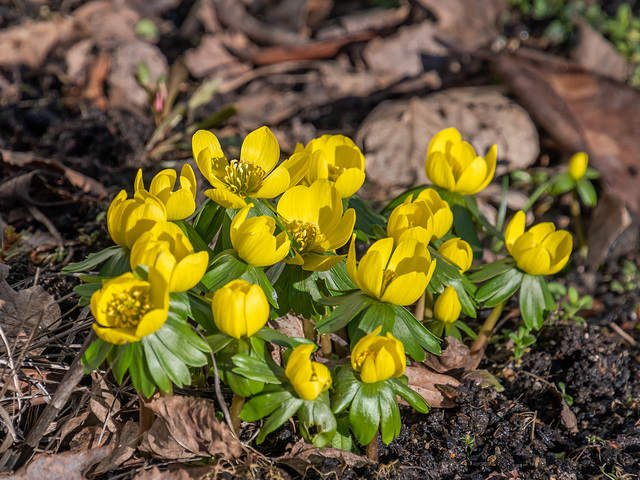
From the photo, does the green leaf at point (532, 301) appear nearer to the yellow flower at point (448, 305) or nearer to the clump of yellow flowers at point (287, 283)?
the clump of yellow flowers at point (287, 283)

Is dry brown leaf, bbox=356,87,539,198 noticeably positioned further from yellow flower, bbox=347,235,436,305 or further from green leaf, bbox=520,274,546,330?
yellow flower, bbox=347,235,436,305

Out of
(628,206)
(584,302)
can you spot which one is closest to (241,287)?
(584,302)

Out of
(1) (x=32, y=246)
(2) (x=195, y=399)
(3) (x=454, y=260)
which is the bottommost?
(1) (x=32, y=246)

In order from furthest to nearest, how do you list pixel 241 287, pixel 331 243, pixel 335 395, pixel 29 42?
pixel 29 42, pixel 331 243, pixel 335 395, pixel 241 287

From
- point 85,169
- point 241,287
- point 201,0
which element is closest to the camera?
point 241,287

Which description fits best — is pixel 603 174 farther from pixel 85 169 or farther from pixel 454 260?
pixel 85 169

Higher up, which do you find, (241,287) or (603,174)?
(241,287)

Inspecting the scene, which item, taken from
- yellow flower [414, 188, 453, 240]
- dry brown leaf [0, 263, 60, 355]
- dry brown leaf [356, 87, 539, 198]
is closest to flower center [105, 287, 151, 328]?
dry brown leaf [0, 263, 60, 355]
